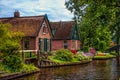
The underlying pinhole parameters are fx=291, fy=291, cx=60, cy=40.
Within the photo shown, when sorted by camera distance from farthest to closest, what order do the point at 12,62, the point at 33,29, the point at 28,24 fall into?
the point at 28,24, the point at 33,29, the point at 12,62

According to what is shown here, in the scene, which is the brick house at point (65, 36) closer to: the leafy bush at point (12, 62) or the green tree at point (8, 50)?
the green tree at point (8, 50)

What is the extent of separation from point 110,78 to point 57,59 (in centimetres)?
1596

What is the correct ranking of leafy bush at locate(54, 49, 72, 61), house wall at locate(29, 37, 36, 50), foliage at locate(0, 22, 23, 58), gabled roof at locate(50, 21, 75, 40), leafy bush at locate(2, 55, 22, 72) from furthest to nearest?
1. gabled roof at locate(50, 21, 75, 40)
2. house wall at locate(29, 37, 36, 50)
3. leafy bush at locate(54, 49, 72, 61)
4. leafy bush at locate(2, 55, 22, 72)
5. foliage at locate(0, 22, 23, 58)

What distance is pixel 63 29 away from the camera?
66.2 m

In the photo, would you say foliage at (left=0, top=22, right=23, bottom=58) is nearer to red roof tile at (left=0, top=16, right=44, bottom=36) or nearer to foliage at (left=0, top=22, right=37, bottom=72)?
foliage at (left=0, top=22, right=37, bottom=72)

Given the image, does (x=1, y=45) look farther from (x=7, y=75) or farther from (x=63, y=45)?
(x=63, y=45)

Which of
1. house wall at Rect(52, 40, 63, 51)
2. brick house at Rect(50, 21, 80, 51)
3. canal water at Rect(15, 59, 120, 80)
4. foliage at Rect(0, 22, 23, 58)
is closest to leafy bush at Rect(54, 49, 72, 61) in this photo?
canal water at Rect(15, 59, 120, 80)

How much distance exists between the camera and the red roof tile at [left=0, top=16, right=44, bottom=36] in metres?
46.7

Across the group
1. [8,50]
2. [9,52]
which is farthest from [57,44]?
[8,50]

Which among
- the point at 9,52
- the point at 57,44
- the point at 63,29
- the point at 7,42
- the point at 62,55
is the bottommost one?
the point at 62,55

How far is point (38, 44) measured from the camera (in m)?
48.1

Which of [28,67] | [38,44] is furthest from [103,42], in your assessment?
[28,67]

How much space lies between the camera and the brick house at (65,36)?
213ft

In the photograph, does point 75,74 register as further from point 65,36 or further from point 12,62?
point 65,36
